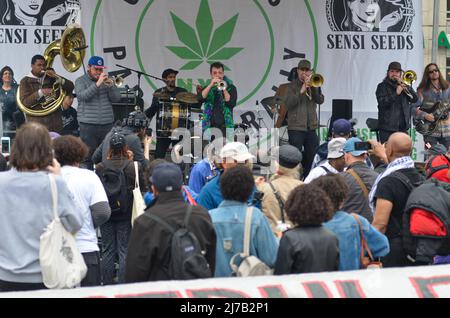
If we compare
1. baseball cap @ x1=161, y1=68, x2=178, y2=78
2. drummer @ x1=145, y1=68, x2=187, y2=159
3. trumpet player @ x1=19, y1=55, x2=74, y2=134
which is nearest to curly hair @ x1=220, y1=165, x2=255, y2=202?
trumpet player @ x1=19, y1=55, x2=74, y2=134

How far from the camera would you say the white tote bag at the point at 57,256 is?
5.24m

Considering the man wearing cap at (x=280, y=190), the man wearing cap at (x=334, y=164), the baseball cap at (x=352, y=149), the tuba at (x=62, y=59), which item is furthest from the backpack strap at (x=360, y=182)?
the tuba at (x=62, y=59)

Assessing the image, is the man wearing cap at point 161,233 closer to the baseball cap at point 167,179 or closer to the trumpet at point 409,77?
the baseball cap at point 167,179

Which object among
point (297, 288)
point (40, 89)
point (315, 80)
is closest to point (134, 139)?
point (40, 89)

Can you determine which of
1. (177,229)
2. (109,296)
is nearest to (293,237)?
(177,229)

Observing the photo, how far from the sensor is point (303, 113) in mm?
12906

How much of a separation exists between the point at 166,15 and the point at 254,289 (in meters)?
10.1

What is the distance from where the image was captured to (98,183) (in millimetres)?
6398

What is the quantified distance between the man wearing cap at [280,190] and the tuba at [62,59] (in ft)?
20.9

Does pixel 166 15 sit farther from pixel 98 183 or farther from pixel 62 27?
pixel 98 183

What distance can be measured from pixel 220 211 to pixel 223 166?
5.28ft

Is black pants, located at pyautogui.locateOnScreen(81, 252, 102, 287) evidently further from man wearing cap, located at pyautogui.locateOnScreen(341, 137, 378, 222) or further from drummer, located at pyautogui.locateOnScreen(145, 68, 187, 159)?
drummer, located at pyautogui.locateOnScreen(145, 68, 187, 159)

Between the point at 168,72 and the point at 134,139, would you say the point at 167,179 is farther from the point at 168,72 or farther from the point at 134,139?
the point at 168,72

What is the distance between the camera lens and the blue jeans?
7980 mm
